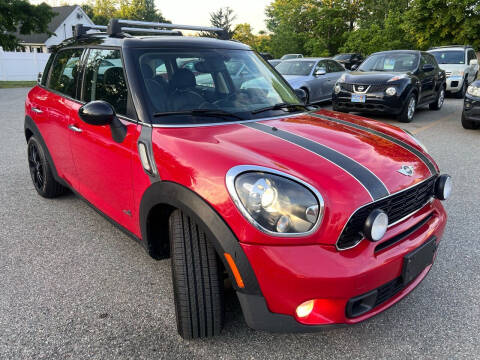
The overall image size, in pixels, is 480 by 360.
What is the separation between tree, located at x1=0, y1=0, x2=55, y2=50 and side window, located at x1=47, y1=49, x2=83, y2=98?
25065 millimetres

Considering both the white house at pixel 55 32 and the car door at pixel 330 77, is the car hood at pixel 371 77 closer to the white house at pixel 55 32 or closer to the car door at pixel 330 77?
the car door at pixel 330 77

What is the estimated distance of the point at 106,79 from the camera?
8.90 ft

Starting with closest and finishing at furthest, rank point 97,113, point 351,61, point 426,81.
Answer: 1. point 97,113
2. point 426,81
3. point 351,61

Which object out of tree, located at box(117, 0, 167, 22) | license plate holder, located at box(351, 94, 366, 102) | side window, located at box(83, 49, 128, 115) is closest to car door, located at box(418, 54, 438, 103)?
license plate holder, located at box(351, 94, 366, 102)

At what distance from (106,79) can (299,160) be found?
157cm

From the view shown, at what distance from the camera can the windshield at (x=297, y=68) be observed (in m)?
10.9

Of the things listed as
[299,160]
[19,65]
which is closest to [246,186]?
[299,160]

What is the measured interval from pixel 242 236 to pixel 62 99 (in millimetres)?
2341

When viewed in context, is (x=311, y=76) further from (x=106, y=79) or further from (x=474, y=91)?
(x=106, y=79)

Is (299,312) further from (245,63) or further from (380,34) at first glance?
(380,34)

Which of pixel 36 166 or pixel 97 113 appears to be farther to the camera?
pixel 36 166

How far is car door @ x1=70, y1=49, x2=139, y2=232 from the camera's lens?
2393 mm

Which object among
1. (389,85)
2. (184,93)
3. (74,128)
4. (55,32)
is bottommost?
(389,85)

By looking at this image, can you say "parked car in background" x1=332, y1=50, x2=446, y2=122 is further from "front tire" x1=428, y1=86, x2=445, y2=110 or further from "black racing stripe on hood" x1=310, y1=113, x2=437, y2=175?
"black racing stripe on hood" x1=310, y1=113, x2=437, y2=175
